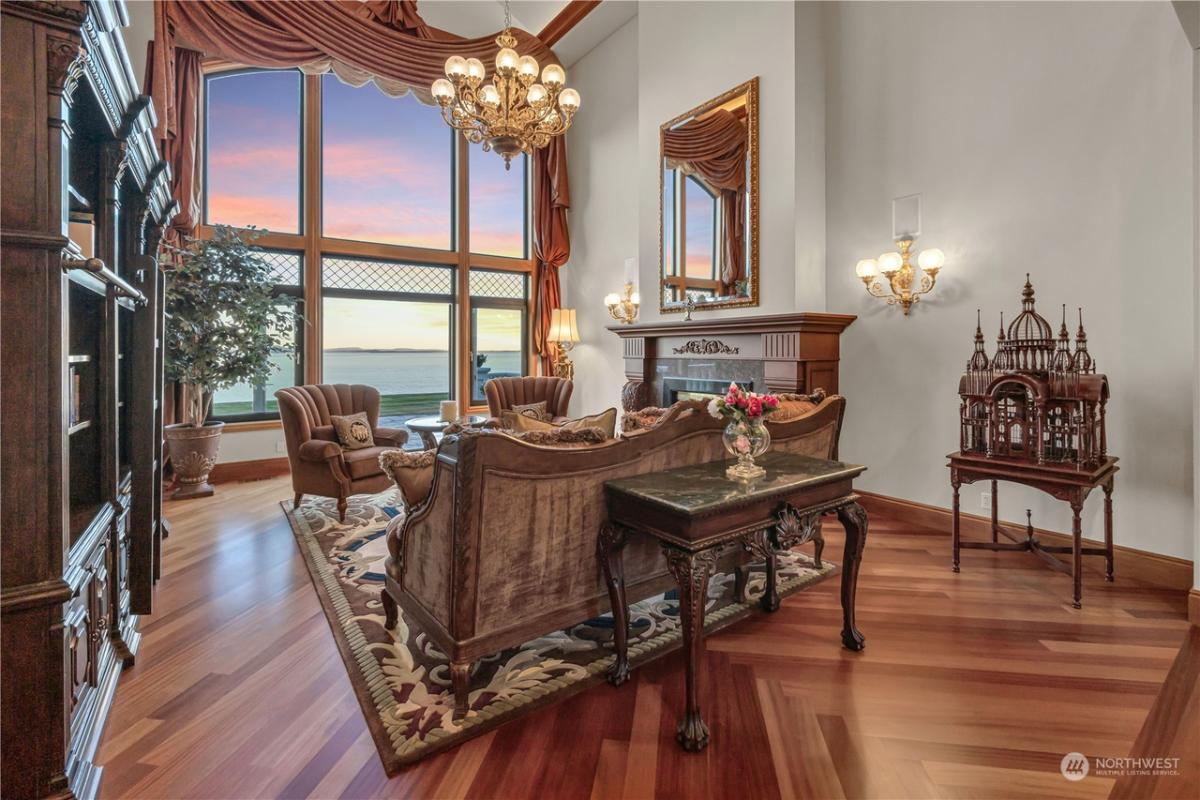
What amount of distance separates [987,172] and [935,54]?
97cm

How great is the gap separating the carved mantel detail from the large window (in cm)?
294

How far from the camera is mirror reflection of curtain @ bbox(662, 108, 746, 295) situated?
4.73 meters

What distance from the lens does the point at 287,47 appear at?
5070 mm

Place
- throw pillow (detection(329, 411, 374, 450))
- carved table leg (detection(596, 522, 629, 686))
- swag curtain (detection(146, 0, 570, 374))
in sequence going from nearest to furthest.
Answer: carved table leg (detection(596, 522, 629, 686)), throw pillow (detection(329, 411, 374, 450)), swag curtain (detection(146, 0, 570, 374))

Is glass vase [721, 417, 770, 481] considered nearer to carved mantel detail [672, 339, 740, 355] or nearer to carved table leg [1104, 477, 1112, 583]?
carved table leg [1104, 477, 1112, 583]

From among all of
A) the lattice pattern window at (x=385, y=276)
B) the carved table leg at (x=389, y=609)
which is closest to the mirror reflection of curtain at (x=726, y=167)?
the lattice pattern window at (x=385, y=276)

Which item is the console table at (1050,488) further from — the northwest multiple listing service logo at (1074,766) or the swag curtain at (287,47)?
the swag curtain at (287,47)

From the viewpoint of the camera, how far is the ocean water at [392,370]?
6.04 metres

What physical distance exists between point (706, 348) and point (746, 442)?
2949mm

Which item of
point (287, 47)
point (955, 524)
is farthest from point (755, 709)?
point (287, 47)

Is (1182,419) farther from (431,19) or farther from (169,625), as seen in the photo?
(431,19)

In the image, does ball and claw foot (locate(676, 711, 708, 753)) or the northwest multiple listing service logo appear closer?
the northwest multiple listing service logo

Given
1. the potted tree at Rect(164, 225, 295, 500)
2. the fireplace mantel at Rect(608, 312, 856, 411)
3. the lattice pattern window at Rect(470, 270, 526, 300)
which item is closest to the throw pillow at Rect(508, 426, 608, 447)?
the fireplace mantel at Rect(608, 312, 856, 411)

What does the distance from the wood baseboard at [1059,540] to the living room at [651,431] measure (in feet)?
0.10
